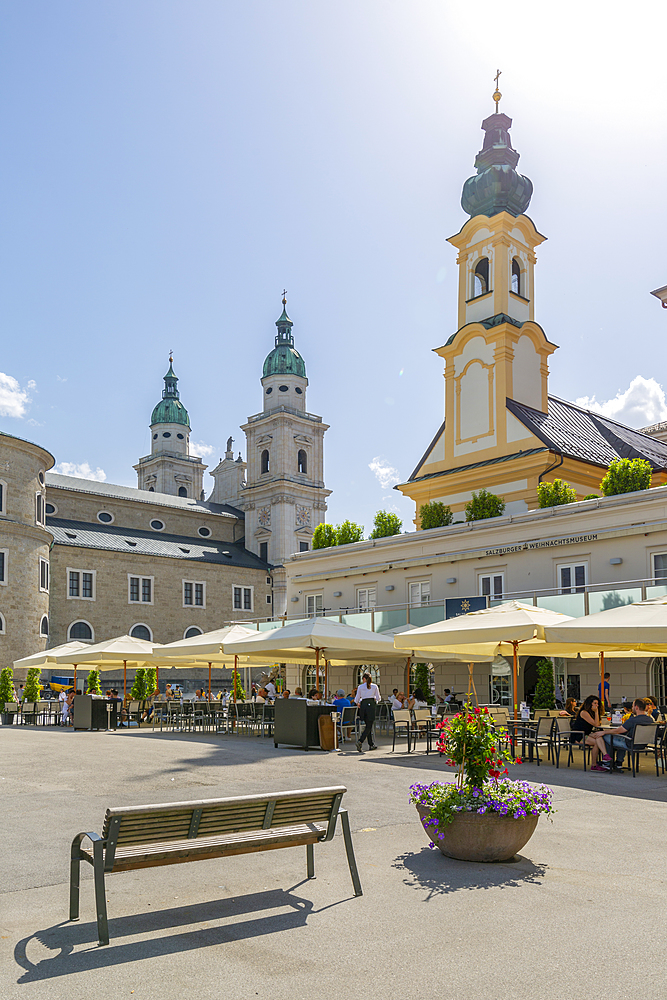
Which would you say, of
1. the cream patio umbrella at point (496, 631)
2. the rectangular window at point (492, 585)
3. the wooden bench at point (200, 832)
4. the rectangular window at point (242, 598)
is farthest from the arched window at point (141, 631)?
the wooden bench at point (200, 832)

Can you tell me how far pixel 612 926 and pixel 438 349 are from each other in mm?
35730

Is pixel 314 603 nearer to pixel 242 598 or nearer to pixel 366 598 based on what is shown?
pixel 366 598

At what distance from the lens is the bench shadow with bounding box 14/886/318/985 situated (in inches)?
186

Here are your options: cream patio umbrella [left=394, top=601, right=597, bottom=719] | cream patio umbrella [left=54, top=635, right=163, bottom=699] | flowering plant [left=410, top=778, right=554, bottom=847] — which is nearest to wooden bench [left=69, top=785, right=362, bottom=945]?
flowering plant [left=410, top=778, right=554, bottom=847]

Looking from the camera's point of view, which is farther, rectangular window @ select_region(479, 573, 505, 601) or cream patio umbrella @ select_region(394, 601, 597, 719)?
rectangular window @ select_region(479, 573, 505, 601)

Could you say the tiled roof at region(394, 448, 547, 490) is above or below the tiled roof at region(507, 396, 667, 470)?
below

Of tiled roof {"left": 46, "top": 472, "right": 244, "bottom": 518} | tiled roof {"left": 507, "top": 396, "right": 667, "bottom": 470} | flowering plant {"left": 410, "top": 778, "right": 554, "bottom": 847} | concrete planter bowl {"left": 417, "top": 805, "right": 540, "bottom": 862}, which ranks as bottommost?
concrete planter bowl {"left": 417, "top": 805, "right": 540, "bottom": 862}

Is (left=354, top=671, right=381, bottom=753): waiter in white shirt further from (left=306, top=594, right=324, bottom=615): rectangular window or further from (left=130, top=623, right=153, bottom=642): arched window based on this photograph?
(left=130, top=623, right=153, bottom=642): arched window

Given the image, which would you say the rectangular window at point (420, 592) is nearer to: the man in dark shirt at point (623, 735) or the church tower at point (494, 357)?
the church tower at point (494, 357)

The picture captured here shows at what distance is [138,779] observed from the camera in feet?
40.5

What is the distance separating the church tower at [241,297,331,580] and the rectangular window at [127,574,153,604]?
42.7 feet

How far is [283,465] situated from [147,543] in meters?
17.5

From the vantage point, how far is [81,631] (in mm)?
57156

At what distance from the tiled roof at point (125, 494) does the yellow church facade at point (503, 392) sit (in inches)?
1362
